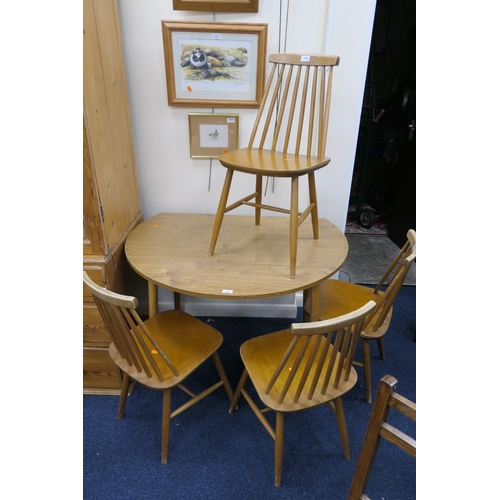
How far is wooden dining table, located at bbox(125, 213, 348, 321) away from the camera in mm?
1271

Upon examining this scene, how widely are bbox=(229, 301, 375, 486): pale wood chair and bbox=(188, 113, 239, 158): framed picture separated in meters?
1.01

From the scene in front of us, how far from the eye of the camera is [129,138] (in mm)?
1686

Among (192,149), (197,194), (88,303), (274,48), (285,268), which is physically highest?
(274,48)

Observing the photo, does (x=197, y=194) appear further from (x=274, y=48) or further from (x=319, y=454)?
(x=319, y=454)

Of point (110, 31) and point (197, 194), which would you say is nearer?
point (110, 31)

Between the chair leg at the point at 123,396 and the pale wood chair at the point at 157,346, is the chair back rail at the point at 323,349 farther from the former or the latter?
the chair leg at the point at 123,396

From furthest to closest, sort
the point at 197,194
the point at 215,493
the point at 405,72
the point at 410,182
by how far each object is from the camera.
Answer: the point at 405,72 < the point at 410,182 < the point at 197,194 < the point at 215,493

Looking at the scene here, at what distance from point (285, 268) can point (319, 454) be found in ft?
2.52

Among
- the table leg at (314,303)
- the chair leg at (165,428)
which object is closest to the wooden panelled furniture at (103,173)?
the chair leg at (165,428)

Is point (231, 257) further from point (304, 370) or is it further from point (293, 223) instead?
point (304, 370)

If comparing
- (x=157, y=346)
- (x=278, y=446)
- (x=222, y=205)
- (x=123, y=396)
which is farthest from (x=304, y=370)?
(x=123, y=396)

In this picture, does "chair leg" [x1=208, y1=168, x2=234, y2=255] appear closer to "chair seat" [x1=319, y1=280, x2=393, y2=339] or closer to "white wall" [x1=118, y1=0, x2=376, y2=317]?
"white wall" [x1=118, y1=0, x2=376, y2=317]

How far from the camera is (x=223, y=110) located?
5.65 ft

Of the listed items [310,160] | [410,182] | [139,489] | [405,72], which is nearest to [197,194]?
[310,160]
